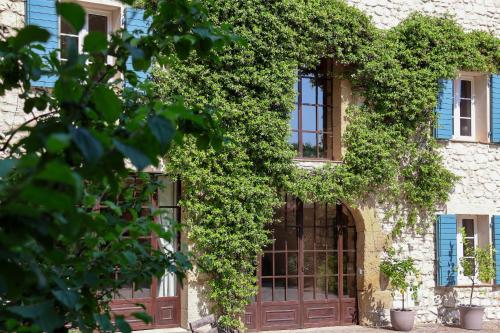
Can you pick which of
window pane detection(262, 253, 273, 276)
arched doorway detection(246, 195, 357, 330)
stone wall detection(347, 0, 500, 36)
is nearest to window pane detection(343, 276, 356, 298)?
arched doorway detection(246, 195, 357, 330)

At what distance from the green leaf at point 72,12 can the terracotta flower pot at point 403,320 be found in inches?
342

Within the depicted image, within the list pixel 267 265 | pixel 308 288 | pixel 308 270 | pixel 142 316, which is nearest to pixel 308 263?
pixel 308 270

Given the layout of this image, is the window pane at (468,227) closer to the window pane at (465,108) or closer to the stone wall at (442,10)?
the window pane at (465,108)

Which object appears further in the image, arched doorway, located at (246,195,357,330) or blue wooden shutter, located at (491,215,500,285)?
blue wooden shutter, located at (491,215,500,285)

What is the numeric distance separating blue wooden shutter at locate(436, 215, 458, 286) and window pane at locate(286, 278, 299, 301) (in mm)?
2297

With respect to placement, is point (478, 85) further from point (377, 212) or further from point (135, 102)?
point (135, 102)

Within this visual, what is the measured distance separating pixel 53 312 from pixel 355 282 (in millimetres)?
8589

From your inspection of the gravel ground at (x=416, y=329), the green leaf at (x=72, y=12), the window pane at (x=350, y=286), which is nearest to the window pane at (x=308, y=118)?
the window pane at (x=350, y=286)

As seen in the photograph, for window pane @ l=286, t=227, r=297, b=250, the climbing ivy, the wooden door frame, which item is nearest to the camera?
the climbing ivy

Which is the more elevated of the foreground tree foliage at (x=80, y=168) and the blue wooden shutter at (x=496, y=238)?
the foreground tree foliage at (x=80, y=168)

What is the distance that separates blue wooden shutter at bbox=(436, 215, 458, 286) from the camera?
994cm

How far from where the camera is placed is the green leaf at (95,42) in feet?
4.93

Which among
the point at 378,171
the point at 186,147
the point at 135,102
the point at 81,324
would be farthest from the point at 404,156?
the point at 81,324

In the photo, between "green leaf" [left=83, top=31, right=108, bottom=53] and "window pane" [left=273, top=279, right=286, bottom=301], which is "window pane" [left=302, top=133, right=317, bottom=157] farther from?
"green leaf" [left=83, top=31, right=108, bottom=53]
